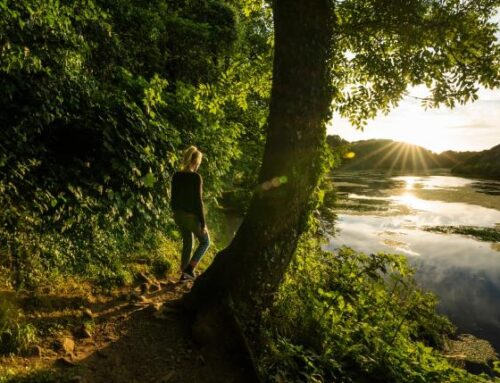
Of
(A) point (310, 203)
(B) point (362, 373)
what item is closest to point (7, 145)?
(A) point (310, 203)

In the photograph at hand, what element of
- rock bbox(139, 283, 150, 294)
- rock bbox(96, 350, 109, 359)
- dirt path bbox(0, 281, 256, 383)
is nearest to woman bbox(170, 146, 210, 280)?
rock bbox(139, 283, 150, 294)

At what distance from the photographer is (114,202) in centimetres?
608

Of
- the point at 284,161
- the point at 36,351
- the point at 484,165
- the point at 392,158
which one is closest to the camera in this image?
the point at 36,351

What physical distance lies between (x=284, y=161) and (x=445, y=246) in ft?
65.1

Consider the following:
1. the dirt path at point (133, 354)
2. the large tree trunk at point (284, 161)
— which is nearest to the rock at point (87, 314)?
the dirt path at point (133, 354)

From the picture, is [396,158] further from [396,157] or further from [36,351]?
[36,351]

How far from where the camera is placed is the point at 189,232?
6613mm

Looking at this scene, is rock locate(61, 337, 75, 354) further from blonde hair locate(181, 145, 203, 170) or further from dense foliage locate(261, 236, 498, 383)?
blonde hair locate(181, 145, 203, 170)

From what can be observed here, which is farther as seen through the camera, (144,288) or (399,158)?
(399,158)

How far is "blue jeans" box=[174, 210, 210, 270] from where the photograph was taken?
6434mm

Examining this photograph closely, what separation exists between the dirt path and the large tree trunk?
0.62 metres

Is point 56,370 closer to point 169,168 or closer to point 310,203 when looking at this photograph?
point 310,203

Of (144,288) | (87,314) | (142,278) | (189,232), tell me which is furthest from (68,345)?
(189,232)

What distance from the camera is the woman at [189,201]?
20.7 feet
